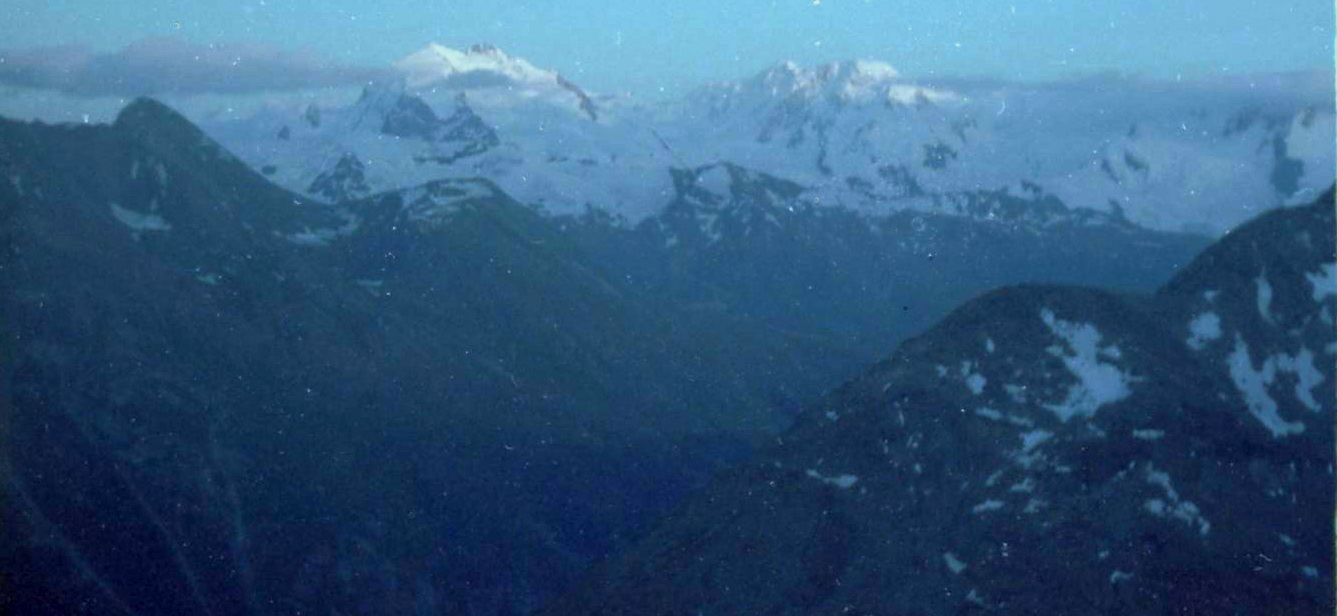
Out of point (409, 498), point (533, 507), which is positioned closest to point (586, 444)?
point (533, 507)

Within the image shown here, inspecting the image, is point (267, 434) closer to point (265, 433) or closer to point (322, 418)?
point (265, 433)

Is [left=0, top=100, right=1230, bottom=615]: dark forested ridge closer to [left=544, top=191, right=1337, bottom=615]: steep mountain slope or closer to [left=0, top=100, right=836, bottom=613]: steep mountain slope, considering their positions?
[left=0, top=100, right=836, bottom=613]: steep mountain slope

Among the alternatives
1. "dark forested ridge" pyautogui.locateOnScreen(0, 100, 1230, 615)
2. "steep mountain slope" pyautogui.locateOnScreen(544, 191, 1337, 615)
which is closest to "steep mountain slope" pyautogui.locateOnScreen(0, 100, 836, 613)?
"dark forested ridge" pyautogui.locateOnScreen(0, 100, 1230, 615)

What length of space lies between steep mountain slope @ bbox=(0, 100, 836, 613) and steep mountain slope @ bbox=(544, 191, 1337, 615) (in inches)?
1568

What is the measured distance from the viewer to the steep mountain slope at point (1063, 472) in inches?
2148

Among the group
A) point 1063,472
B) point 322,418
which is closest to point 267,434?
point 322,418

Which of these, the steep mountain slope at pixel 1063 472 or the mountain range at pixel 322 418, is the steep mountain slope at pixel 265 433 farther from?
the steep mountain slope at pixel 1063 472

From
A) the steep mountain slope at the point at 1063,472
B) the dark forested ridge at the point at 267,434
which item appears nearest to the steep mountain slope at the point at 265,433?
the dark forested ridge at the point at 267,434

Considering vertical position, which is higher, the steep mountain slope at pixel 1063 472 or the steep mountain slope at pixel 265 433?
the steep mountain slope at pixel 1063 472

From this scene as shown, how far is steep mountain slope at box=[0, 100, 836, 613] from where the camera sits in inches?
3930

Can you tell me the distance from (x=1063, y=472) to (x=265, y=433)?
84608 mm

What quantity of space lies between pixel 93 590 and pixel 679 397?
107319mm

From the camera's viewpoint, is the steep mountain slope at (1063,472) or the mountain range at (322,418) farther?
the mountain range at (322,418)

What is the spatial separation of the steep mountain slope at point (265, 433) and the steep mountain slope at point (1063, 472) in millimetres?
39816
